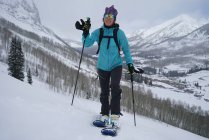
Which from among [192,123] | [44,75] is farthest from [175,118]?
[44,75]

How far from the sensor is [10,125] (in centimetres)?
466

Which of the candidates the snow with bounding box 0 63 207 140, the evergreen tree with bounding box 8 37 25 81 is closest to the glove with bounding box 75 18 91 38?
the snow with bounding box 0 63 207 140

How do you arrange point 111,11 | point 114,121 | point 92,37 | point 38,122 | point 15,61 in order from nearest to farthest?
point 38,122
point 114,121
point 111,11
point 92,37
point 15,61

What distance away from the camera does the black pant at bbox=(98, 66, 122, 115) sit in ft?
21.7

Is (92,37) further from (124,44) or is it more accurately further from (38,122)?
(38,122)

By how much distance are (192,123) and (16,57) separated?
2994 inches

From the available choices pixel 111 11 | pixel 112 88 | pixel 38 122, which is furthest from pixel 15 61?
pixel 38 122

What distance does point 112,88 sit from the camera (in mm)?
6633

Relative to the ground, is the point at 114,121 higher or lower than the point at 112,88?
lower

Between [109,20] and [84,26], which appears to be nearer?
[109,20]

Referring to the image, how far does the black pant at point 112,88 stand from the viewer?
6605 mm

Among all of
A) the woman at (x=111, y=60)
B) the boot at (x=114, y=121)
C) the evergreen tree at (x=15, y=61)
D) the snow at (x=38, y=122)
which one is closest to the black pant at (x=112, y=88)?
the woman at (x=111, y=60)

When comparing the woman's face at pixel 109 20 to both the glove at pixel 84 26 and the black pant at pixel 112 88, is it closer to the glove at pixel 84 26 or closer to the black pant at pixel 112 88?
the glove at pixel 84 26

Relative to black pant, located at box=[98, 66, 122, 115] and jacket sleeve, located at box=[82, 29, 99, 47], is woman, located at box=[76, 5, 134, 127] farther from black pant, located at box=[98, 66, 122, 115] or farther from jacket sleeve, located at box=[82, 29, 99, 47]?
jacket sleeve, located at box=[82, 29, 99, 47]
